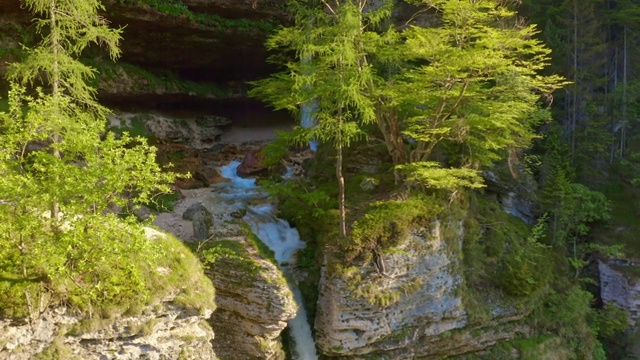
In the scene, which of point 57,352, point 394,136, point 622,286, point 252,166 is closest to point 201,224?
point 57,352

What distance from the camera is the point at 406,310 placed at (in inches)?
513

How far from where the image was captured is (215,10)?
21.0m

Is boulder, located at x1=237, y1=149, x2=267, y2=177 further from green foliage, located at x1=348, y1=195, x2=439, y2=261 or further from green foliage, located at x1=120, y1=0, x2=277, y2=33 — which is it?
green foliage, located at x1=348, y1=195, x2=439, y2=261

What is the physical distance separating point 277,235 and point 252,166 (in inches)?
253

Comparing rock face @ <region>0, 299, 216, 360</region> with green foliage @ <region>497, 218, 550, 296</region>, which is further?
green foliage @ <region>497, 218, 550, 296</region>

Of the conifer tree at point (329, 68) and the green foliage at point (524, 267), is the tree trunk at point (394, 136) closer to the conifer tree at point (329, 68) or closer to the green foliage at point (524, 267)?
the conifer tree at point (329, 68)

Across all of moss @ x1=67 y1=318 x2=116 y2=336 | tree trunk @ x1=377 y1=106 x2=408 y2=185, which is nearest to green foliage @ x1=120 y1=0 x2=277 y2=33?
tree trunk @ x1=377 y1=106 x2=408 y2=185

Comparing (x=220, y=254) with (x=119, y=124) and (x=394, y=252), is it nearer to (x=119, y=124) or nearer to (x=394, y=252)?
(x=394, y=252)

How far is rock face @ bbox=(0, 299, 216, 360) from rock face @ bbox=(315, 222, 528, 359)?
3.74m

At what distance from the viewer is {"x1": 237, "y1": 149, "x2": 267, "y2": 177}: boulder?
20.9 metres

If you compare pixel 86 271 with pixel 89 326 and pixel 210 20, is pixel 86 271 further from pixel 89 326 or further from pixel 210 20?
pixel 210 20

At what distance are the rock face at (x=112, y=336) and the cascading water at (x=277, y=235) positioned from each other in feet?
10.8

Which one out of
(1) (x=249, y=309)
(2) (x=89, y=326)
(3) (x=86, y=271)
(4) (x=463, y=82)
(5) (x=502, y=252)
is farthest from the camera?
(5) (x=502, y=252)

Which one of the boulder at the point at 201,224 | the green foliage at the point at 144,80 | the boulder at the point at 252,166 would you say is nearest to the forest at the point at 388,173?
the boulder at the point at 252,166
